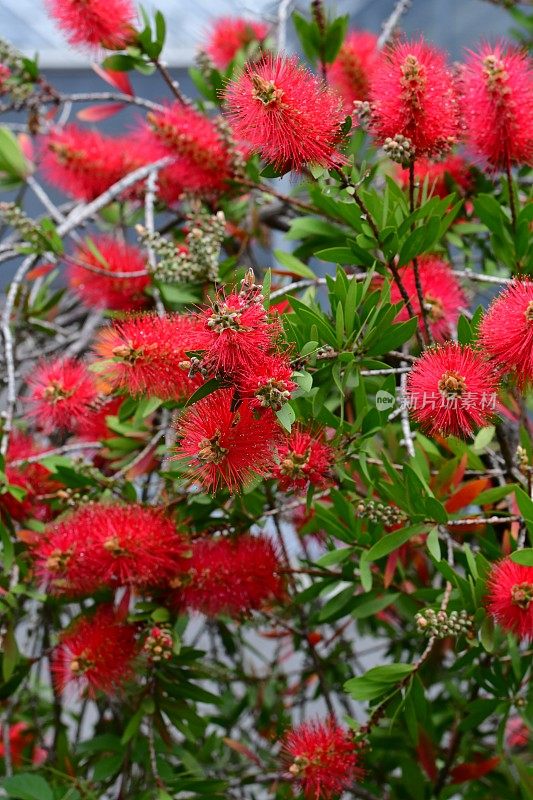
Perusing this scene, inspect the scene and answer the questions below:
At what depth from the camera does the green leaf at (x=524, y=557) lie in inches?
24.4

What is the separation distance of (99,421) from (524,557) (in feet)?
1.78

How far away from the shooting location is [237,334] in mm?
521

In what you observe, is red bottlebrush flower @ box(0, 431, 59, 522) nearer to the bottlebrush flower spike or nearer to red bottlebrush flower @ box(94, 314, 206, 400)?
red bottlebrush flower @ box(94, 314, 206, 400)

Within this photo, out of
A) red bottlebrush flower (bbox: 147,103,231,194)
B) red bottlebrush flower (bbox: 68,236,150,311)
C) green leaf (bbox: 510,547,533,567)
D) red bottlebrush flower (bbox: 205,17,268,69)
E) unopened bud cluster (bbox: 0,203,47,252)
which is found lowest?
green leaf (bbox: 510,547,533,567)

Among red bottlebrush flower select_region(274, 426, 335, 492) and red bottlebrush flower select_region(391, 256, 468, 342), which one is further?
red bottlebrush flower select_region(391, 256, 468, 342)

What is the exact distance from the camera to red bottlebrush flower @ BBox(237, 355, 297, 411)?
21.1 inches

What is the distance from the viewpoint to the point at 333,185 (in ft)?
2.16

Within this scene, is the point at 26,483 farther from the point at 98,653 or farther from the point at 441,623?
the point at 441,623

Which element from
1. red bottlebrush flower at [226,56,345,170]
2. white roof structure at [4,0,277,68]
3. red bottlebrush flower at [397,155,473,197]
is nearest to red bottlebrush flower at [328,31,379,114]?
red bottlebrush flower at [397,155,473,197]

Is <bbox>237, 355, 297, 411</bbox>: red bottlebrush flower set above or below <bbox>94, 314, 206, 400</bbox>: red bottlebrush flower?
below

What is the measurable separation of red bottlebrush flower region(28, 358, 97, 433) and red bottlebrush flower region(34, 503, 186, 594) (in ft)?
0.33

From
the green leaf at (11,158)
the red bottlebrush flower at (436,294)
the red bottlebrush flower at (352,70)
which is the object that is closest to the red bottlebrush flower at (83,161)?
the green leaf at (11,158)

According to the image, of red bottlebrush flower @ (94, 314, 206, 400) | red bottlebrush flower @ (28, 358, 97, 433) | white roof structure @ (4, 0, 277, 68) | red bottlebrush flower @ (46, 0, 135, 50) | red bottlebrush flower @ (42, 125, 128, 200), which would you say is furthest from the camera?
white roof structure @ (4, 0, 277, 68)

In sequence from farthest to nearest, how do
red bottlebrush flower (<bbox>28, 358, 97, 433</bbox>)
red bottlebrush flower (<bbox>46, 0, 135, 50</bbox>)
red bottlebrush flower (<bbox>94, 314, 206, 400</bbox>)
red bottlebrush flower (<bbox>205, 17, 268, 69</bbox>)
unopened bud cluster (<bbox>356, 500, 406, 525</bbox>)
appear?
1. red bottlebrush flower (<bbox>205, 17, 268, 69</bbox>)
2. red bottlebrush flower (<bbox>46, 0, 135, 50</bbox>)
3. red bottlebrush flower (<bbox>28, 358, 97, 433</bbox>)
4. unopened bud cluster (<bbox>356, 500, 406, 525</bbox>)
5. red bottlebrush flower (<bbox>94, 314, 206, 400</bbox>)
